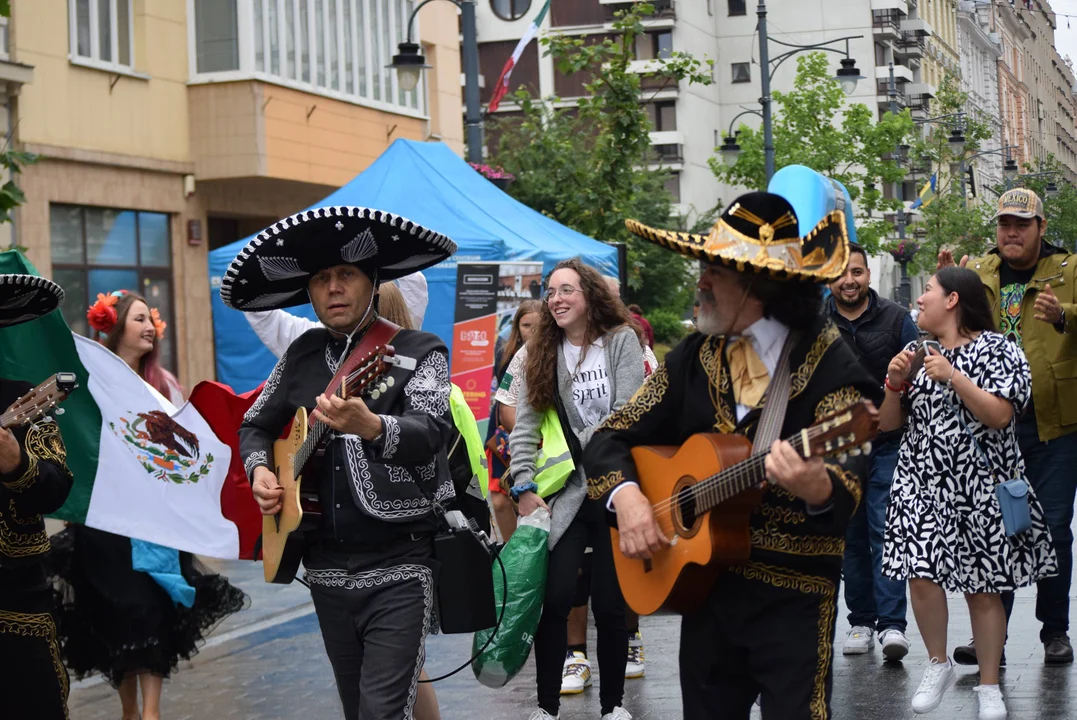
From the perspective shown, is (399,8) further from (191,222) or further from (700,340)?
(700,340)

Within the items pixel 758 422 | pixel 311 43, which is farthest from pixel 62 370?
pixel 311 43

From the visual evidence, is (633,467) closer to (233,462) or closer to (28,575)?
(28,575)

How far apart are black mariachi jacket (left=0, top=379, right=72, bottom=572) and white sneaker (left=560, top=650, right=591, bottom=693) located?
130 inches

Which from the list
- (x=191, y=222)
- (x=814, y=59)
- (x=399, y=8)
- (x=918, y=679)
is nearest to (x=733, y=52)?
(x=814, y=59)

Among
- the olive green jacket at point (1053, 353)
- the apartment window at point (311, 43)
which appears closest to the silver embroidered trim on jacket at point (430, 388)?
the olive green jacket at point (1053, 353)

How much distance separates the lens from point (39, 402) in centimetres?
497

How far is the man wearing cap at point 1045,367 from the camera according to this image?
7.64m

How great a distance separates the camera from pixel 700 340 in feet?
14.3

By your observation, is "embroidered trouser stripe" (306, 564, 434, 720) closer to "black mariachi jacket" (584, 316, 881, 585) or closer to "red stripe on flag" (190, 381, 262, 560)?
"black mariachi jacket" (584, 316, 881, 585)

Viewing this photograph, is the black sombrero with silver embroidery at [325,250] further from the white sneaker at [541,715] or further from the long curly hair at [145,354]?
the white sneaker at [541,715]

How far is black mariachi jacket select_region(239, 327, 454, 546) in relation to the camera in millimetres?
4910

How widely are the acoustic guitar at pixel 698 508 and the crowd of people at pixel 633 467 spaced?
41mm

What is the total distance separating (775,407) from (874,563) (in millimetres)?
4692

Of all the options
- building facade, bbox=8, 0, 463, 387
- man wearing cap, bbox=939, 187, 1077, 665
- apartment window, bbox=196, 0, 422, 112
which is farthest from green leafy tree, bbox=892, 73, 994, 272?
man wearing cap, bbox=939, 187, 1077, 665
